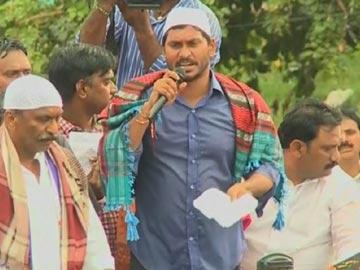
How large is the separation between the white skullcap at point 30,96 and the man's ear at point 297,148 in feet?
4.64

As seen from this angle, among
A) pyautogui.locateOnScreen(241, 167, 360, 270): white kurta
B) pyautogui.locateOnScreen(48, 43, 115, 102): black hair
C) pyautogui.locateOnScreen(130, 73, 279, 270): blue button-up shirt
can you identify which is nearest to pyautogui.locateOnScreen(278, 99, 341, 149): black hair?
pyautogui.locateOnScreen(241, 167, 360, 270): white kurta

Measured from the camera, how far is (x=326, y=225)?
7.43 metres

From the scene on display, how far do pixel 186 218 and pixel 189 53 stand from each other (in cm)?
71

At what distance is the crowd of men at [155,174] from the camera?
Answer: 21.6ft

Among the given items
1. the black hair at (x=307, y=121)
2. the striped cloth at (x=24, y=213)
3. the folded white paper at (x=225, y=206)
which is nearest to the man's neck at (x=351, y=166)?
the black hair at (x=307, y=121)

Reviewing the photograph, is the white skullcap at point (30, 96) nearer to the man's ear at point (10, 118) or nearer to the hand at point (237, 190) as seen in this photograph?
the man's ear at point (10, 118)

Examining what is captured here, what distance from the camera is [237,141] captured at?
22.5 feet

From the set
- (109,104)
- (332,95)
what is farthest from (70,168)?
(332,95)

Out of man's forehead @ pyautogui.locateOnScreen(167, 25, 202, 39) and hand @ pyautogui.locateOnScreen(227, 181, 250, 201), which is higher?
man's forehead @ pyautogui.locateOnScreen(167, 25, 202, 39)

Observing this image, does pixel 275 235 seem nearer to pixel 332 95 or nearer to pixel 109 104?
pixel 109 104

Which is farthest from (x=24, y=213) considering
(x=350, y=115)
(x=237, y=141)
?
(x=350, y=115)

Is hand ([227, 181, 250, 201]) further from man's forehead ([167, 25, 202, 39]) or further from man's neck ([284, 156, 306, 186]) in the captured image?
man's neck ([284, 156, 306, 186])

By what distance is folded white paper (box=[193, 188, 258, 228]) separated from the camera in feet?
21.4

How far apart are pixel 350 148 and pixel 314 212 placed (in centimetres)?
147
